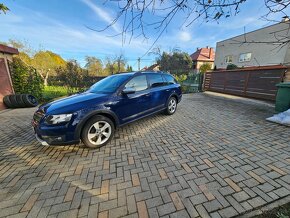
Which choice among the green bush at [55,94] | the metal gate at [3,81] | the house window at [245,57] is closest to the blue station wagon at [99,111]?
the metal gate at [3,81]

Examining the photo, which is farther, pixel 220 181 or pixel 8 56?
pixel 8 56

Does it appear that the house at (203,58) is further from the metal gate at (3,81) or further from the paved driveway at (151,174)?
the paved driveway at (151,174)

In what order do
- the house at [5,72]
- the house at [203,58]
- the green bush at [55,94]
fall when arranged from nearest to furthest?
the house at [5,72], the green bush at [55,94], the house at [203,58]

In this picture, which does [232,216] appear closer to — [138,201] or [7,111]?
[138,201]

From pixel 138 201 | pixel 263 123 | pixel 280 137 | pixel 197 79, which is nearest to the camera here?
pixel 138 201

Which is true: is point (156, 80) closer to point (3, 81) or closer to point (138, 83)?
point (138, 83)

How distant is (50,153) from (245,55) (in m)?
23.2

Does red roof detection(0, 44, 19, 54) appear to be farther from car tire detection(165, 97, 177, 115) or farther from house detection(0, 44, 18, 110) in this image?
car tire detection(165, 97, 177, 115)

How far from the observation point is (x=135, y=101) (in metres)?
3.98

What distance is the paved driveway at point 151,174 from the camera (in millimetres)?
1877

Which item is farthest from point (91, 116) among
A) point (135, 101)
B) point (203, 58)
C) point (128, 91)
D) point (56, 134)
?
point (203, 58)

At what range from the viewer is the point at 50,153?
3174 mm

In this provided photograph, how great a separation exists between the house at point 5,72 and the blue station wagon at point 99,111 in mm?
5738

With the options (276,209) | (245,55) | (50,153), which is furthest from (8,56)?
(245,55)
